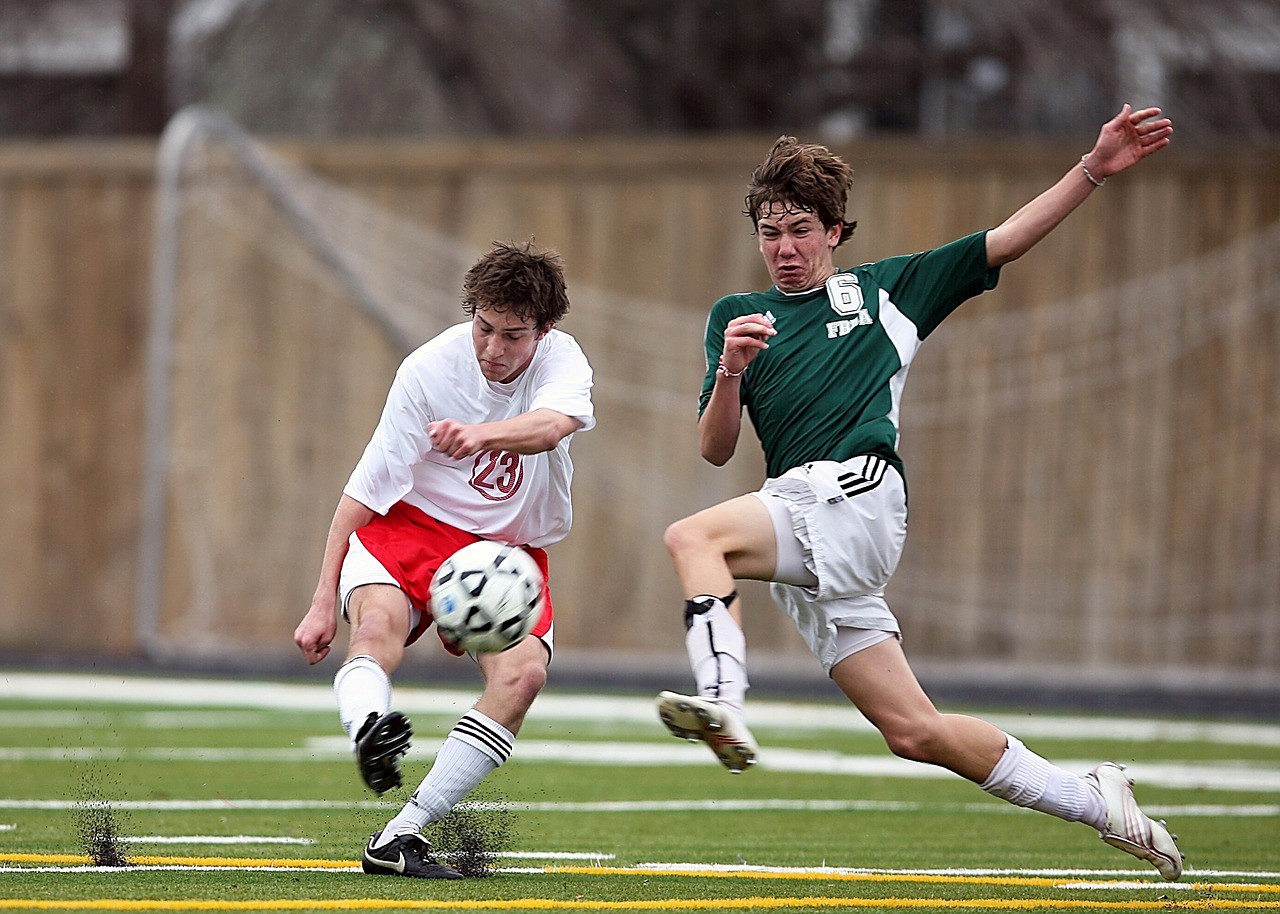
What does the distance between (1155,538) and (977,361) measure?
1893 mm

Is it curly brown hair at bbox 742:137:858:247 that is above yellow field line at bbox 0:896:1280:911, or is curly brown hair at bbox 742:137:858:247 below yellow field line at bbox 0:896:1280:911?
above

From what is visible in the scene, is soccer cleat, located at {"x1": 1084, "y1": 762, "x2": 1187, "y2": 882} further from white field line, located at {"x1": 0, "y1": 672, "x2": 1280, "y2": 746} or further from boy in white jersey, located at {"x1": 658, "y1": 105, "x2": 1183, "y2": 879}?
white field line, located at {"x1": 0, "y1": 672, "x2": 1280, "y2": 746}

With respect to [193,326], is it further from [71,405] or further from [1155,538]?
[1155,538]

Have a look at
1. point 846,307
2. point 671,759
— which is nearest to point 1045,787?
point 846,307

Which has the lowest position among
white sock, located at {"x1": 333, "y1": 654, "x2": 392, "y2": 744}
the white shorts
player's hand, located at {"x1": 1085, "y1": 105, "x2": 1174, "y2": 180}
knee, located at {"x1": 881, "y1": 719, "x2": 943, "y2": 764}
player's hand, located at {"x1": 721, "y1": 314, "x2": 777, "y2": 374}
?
knee, located at {"x1": 881, "y1": 719, "x2": 943, "y2": 764}

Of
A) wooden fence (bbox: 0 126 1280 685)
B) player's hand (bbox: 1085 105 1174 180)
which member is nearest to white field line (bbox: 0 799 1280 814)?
player's hand (bbox: 1085 105 1174 180)

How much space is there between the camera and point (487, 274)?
5344mm

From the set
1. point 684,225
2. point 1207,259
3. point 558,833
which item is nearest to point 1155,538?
point 1207,259

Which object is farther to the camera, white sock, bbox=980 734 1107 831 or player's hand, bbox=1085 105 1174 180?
player's hand, bbox=1085 105 1174 180

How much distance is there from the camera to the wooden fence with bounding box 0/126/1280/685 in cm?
1425

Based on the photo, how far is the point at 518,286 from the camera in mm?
5324

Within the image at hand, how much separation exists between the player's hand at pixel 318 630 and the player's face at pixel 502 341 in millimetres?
809

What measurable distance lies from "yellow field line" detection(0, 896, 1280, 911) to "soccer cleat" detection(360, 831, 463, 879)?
539 millimetres

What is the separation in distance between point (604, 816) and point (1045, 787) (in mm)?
2434
